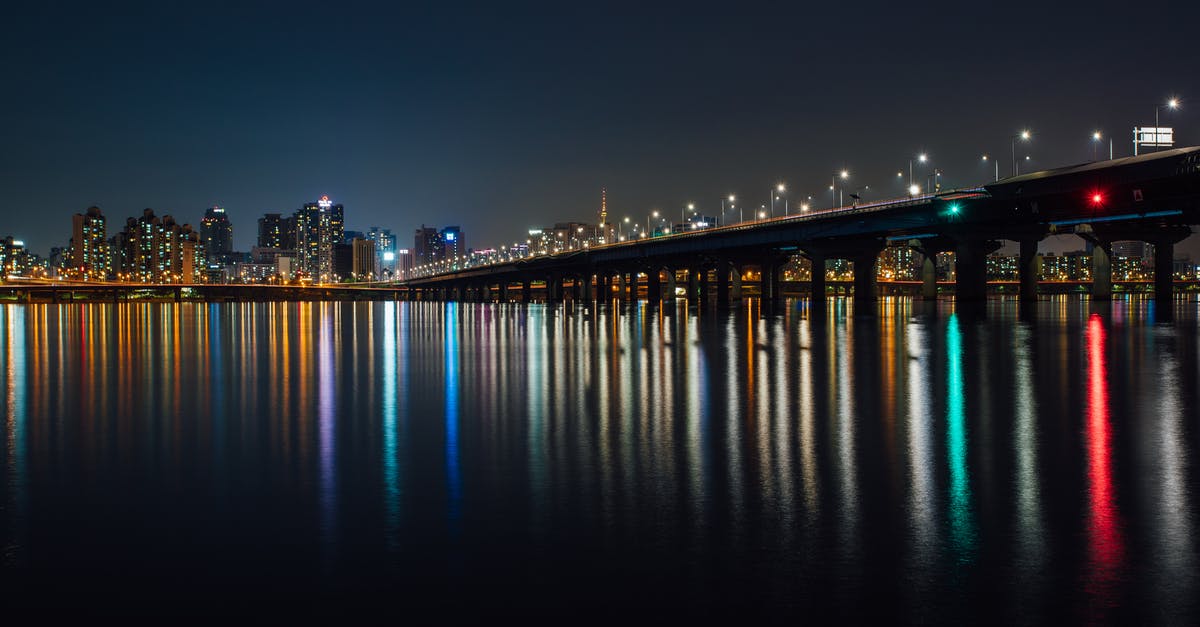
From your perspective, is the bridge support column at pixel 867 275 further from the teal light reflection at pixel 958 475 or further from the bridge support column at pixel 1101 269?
the teal light reflection at pixel 958 475

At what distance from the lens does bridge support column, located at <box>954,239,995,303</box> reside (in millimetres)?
88312

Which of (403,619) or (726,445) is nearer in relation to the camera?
(403,619)

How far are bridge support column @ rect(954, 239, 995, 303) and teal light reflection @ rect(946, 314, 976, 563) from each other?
230ft

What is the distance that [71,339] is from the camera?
49.3m

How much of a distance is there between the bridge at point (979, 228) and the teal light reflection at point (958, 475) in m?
55.6

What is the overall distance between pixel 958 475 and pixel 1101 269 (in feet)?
Answer: 387

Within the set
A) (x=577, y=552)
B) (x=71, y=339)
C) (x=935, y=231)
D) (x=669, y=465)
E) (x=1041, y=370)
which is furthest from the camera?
(x=935, y=231)

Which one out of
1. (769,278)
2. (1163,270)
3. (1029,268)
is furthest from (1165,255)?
(769,278)

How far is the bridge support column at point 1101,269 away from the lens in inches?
4422

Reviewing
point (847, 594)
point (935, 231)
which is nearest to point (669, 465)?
point (847, 594)

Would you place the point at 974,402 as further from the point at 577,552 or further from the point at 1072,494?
the point at 577,552

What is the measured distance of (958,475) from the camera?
36.8 ft

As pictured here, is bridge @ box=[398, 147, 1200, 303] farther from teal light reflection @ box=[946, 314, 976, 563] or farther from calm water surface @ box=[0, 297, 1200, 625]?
teal light reflection @ box=[946, 314, 976, 563]

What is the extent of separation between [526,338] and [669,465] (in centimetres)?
3319
